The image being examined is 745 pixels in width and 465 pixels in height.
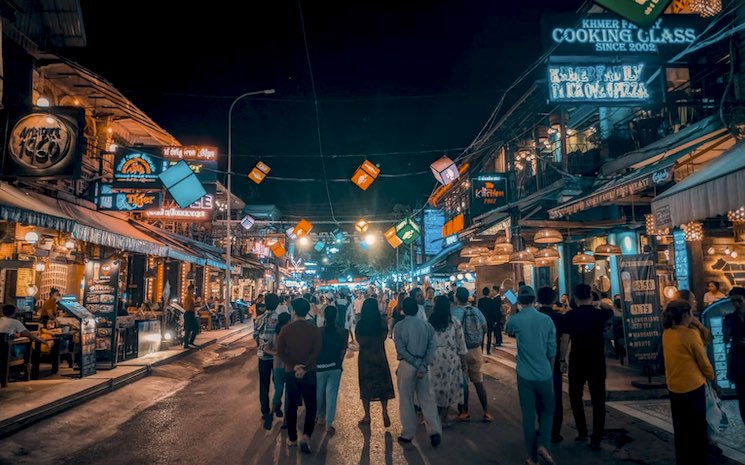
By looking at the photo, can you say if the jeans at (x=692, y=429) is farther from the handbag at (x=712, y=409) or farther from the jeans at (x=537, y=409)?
the jeans at (x=537, y=409)

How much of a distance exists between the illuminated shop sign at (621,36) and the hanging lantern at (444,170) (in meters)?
4.78

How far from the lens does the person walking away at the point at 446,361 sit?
6941 millimetres

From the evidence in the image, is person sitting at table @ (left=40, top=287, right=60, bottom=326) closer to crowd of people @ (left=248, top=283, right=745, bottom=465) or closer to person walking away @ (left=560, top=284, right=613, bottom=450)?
crowd of people @ (left=248, top=283, right=745, bottom=465)

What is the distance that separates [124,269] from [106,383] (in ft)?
39.5

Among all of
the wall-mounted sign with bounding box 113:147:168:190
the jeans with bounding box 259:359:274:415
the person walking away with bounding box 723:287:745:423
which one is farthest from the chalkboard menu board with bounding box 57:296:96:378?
the person walking away with bounding box 723:287:745:423

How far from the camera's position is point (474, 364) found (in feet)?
25.1

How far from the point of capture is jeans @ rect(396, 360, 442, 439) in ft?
20.3

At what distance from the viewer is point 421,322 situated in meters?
6.43

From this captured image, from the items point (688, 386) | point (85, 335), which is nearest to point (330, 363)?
point (688, 386)

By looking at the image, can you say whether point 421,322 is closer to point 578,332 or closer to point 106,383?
point 578,332

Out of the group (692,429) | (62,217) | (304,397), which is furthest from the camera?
(62,217)

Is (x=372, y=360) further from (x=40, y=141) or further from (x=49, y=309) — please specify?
(x=49, y=309)

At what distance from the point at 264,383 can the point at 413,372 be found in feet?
8.88

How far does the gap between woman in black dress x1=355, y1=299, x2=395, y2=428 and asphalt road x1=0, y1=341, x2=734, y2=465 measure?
55 cm
